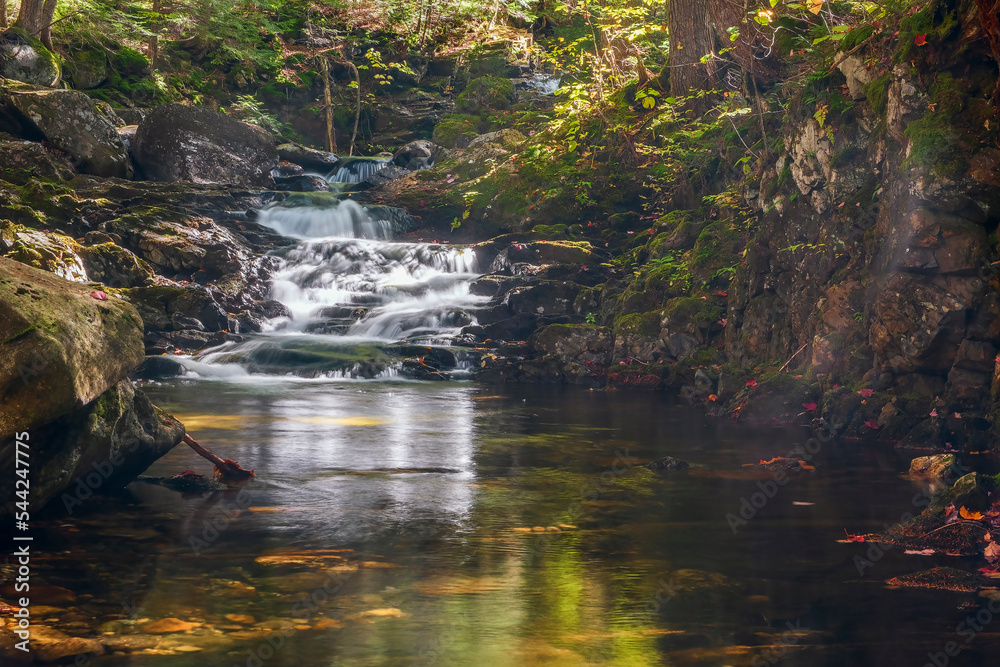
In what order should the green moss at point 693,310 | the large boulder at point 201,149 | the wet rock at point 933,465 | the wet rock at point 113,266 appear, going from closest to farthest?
the wet rock at point 933,465
the green moss at point 693,310
the wet rock at point 113,266
the large boulder at point 201,149

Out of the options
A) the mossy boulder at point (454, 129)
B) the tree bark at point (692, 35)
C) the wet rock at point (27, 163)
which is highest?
the mossy boulder at point (454, 129)

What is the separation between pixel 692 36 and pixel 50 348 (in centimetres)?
1424

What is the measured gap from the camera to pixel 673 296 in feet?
45.6

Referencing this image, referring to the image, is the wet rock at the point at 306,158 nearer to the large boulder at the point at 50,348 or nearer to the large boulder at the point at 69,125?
the large boulder at the point at 69,125

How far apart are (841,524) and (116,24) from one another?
25445mm

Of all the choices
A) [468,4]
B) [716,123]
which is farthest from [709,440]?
[468,4]

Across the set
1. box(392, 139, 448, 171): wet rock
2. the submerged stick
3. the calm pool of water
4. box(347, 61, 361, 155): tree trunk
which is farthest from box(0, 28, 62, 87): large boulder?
the submerged stick

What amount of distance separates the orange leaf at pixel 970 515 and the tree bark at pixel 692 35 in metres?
12.0

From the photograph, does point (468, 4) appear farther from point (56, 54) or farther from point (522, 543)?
point (522, 543)

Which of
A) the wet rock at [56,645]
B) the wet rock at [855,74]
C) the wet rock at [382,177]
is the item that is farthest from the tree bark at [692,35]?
the wet rock at [56,645]

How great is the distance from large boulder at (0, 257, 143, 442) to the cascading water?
8.69m

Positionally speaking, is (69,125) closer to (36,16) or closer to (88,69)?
(36,16)

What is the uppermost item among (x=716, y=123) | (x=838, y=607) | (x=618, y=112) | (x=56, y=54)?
(x=56, y=54)

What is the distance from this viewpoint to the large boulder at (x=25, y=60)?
69.5ft
